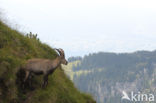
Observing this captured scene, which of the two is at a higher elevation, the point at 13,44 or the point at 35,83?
the point at 13,44

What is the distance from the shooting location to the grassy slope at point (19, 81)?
42.9 feet

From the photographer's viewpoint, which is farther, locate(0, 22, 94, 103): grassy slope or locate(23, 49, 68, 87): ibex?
locate(23, 49, 68, 87): ibex

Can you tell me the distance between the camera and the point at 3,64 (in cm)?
1318

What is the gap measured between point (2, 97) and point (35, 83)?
7.03 feet

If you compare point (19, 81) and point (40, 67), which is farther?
point (19, 81)

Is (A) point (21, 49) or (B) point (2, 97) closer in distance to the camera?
(B) point (2, 97)

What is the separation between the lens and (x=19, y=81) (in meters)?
13.9

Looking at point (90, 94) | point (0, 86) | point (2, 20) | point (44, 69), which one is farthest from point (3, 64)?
point (90, 94)

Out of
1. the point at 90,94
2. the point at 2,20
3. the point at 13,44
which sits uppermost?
the point at 2,20

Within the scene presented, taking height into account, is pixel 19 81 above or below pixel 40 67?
below

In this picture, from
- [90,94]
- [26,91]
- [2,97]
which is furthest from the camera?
[90,94]

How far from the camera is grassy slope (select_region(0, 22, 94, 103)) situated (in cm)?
1307

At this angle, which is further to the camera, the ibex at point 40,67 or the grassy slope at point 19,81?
the ibex at point 40,67

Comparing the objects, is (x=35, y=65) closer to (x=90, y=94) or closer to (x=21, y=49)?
(x=21, y=49)
